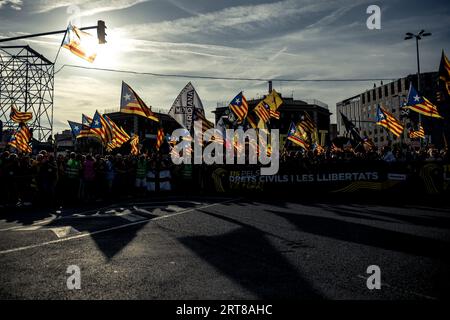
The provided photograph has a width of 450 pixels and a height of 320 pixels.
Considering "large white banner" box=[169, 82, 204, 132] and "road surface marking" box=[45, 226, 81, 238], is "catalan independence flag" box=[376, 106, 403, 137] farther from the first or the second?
"road surface marking" box=[45, 226, 81, 238]

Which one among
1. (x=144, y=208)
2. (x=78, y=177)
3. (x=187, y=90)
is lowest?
(x=144, y=208)

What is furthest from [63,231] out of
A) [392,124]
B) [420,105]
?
[392,124]

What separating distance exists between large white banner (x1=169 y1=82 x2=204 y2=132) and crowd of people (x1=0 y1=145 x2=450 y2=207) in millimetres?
2295

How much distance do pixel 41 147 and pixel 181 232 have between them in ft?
121

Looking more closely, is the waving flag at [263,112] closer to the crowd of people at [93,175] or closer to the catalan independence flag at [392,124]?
the crowd of people at [93,175]

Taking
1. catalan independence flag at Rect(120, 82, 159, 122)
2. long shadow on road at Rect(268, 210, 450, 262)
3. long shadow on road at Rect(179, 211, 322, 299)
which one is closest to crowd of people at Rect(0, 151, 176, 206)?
catalan independence flag at Rect(120, 82, 159, 122)

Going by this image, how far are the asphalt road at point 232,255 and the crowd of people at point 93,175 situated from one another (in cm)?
419

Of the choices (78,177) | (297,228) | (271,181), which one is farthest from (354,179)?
(78,177)

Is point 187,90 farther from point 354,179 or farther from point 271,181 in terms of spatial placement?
point 354,179

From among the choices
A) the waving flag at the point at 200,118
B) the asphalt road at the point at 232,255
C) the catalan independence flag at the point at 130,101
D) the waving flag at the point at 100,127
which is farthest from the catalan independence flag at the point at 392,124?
the waving flag at the point at 100,127

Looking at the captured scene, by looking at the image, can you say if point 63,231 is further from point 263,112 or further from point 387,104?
point 387,104

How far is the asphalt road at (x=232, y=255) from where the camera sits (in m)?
3.95

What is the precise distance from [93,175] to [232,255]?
1098 cm
